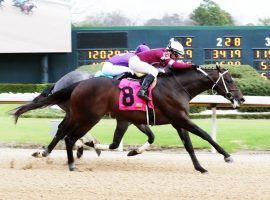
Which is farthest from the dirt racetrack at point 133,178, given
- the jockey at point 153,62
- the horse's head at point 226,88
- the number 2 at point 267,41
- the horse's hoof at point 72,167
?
the number 2 at point 267,41

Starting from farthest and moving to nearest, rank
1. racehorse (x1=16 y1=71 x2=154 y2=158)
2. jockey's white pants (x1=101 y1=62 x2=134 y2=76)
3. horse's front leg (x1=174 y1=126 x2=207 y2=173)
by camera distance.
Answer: racehorse (x1=16 y1=71 x2=154 y2=158) < jockey's white pants (x1=101 y1=62 x2=134 y2=76) < horse's front leg (x1=174 y1=126 x2=207 y2=173)

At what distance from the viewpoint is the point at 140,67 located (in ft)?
29.3

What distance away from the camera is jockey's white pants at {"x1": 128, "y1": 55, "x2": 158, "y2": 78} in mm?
8867

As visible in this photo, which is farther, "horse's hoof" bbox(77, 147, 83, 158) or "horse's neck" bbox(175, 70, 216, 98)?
"horse's hoof" bbox(77, 147, 83, 158)

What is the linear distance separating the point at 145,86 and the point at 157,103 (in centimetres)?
27

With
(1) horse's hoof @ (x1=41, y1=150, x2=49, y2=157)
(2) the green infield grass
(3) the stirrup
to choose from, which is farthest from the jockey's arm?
(2) the green infield grass

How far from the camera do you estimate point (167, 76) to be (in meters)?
9.05

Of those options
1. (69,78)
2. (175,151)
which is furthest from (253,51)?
(69,78)

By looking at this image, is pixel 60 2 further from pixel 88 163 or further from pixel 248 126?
pixel 88 163

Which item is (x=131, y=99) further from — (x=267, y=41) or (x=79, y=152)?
(x=267, y=41)

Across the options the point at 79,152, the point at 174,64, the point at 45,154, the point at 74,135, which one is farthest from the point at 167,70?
the point at 45,154

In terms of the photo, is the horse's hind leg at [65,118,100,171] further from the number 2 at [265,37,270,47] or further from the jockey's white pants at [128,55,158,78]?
the number 2 at [265,37,270,47]

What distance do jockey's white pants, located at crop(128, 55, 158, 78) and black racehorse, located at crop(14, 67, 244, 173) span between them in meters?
0.18

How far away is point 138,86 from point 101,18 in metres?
62.2
